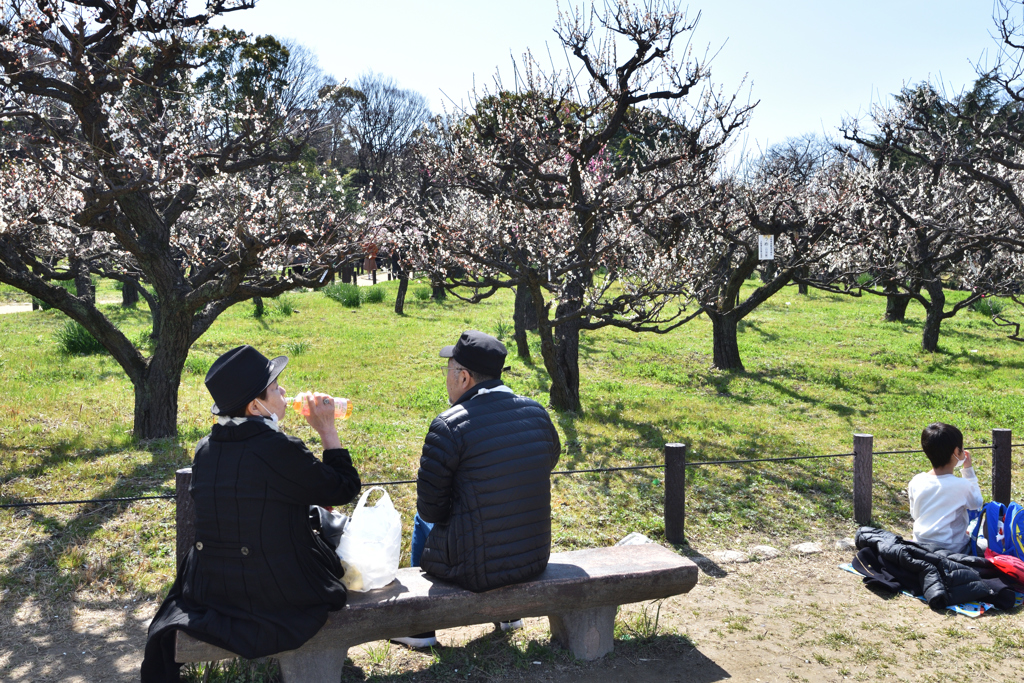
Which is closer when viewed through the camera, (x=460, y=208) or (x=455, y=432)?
(x=455, y=432)

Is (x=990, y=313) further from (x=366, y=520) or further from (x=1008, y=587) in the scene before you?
(x=366, y=520)

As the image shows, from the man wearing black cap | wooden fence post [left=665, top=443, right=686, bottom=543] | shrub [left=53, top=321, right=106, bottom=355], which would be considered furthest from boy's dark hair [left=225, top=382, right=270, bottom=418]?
shrub [left=53, top=321, right=106, bottom=355]

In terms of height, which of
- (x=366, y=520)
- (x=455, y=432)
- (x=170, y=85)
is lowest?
(x=366, y=520)

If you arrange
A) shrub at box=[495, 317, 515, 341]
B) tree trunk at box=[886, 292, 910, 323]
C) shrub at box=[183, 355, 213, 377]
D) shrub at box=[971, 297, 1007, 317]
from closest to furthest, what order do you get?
1. shrub at box=[183, 355, 213, 377]
2. shrub at box=[495, 317, 515, 341]
3. tree trunk at box=[886, 292, 910, 323]
4. shrub at box=[971, 297, 1007, 317]

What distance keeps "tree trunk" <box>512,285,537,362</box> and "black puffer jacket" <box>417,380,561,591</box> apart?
33.1 feet

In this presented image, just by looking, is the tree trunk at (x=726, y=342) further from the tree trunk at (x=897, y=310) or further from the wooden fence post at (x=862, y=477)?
the tree trunk at (x=897, y=310)

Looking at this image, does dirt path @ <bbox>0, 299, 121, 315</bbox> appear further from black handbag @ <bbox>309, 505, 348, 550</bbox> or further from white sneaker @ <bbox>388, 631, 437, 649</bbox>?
black handbag @ <bbox>309, 505, 348, 550</bbox>

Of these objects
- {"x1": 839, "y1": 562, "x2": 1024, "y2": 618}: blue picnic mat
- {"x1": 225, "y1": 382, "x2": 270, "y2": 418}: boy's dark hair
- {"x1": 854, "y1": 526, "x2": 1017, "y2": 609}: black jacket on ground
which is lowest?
{"x1": 839, "y1": 562, "x2": 1024, "y2": 618}: blue picnic mat

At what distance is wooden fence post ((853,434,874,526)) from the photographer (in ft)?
19.2

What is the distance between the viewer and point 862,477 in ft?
19.7

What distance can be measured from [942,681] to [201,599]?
3383 millimetres

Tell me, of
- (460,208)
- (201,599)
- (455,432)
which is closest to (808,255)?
(460,208)

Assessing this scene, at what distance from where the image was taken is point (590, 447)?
8555mm

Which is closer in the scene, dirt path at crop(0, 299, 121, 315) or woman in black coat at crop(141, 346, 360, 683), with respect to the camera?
woman in black coat at crop(141, 346, 360, 683)
